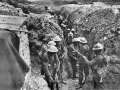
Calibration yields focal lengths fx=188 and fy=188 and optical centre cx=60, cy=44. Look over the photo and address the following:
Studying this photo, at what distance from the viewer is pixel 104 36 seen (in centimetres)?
947

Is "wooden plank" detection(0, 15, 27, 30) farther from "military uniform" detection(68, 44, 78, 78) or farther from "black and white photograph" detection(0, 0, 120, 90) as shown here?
"military uniform" detection(68, 44, 78, 78)

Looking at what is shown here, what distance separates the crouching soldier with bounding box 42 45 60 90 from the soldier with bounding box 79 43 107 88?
1312 mm

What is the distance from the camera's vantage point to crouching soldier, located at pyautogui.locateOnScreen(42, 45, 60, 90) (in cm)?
593

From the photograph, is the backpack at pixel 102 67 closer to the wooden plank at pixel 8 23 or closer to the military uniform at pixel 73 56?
the military uniform at pixel 73 56

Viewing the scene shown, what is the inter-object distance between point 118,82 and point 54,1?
25.8 m

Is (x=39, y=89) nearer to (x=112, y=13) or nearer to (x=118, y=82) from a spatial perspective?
(x=118, y=82)

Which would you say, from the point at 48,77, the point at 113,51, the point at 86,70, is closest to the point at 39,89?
the point at 48,77

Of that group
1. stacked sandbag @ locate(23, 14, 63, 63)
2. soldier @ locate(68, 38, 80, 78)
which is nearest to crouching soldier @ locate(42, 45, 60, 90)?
soldier @ locate(68, 38, 80, 78)

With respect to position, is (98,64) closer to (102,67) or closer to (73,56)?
(102,67)

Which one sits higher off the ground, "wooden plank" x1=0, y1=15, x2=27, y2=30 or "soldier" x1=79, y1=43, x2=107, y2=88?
"wooden plank" x1=0, y1=15, x2=27, y2=30

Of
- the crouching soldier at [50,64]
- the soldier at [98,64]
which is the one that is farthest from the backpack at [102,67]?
the crouching soldier at [50,64]

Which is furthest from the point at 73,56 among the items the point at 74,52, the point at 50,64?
the point at 50,64

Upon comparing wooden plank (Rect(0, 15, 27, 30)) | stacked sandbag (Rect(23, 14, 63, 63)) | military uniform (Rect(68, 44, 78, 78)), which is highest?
wooden plank (Rect(0, 15, 27, 30))

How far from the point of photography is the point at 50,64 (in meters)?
6.21
